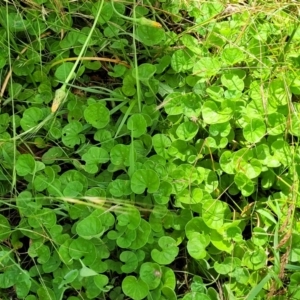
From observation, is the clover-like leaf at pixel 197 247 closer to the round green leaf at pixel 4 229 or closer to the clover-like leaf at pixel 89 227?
the clover-like leaf at pixel 89 227

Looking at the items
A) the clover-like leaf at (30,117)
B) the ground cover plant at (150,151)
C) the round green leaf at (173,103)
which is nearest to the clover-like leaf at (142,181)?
the ground cover plant at (150,151)

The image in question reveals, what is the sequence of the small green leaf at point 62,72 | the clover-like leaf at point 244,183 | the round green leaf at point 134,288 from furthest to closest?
the small green leaf at point 62,72
the clover-like leaf at point 244,183
the round green leaf at point 134,288

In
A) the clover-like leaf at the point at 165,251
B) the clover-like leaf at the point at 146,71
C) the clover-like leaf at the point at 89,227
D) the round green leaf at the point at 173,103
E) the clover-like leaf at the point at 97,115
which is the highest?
the clover-like leaf at the point at 146,71

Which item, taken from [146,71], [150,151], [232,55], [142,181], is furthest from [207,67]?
[142,181]

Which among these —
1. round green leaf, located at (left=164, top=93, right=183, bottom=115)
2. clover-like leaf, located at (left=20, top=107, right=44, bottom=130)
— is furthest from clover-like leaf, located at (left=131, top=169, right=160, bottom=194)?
clover-like leaf, located at (left=20, top=107, right=44, bottom=130)

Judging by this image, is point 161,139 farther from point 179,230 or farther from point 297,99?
point 297,99

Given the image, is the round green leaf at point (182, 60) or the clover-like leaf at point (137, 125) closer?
the clover-like leaf at point (137, 125)

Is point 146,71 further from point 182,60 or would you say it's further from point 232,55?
point 232,55

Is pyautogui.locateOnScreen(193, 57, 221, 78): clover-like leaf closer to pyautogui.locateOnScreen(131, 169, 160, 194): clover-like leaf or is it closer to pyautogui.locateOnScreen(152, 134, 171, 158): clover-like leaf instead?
pyautogui.locateOnScreen(152, 134, 171, 158): clover-like leaf

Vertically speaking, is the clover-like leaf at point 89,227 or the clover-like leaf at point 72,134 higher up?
the clover-like leaf at point 72,134
